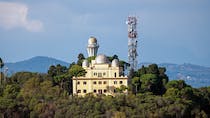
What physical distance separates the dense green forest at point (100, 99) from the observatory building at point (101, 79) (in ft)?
2.86

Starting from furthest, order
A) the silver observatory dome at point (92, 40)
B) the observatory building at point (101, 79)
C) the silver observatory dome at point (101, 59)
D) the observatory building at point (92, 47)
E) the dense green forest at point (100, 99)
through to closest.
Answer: the observatory building at point (92, 47)
the silver observatory dome at point (92, 40)
the silver observatory dome at point (101, 59)
the observatory building at point (101, 79)
the dense green forest at point (100, 99)

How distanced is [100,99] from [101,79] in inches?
186

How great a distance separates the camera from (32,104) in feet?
159

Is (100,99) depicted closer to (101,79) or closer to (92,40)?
(101,79)

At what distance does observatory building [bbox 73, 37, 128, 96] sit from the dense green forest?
871 mm

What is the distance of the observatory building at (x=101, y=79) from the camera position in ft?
174

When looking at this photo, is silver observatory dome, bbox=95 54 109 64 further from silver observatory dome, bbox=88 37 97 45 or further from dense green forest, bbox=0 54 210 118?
silver observatory dome, bbox=88 37 97 45

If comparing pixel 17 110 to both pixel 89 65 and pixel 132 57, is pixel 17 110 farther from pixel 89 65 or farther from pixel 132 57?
pixel 132 57

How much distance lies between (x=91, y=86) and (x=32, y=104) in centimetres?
641

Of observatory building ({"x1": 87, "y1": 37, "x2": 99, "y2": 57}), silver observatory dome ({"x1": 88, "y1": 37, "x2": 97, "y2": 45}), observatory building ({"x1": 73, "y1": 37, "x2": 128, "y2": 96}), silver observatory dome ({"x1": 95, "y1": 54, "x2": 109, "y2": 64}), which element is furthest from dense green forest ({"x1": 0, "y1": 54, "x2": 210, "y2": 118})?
silver observatory dome ({"x1": 88, "y1": 37, "x2": 97, "y2": 45})

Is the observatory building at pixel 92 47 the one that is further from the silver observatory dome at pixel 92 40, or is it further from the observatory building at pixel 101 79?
the observatory building at pixel 101 79

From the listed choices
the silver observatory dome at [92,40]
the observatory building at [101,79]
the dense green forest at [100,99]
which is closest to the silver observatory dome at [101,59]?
the observatory building at [101,79]

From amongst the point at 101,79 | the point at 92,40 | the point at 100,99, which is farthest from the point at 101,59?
the point at 100,99

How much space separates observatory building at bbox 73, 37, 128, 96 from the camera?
53134 mm
